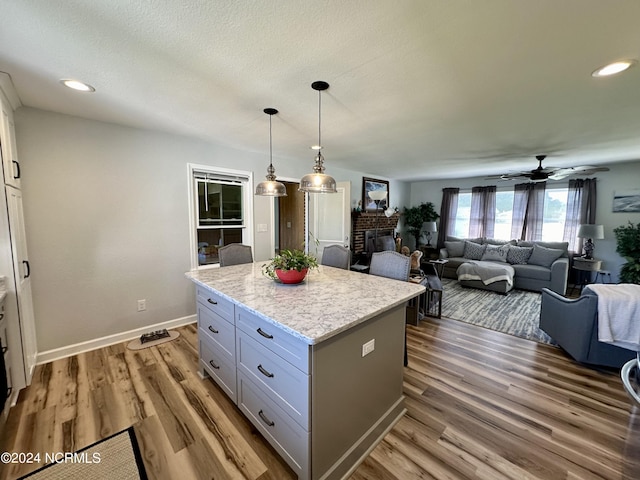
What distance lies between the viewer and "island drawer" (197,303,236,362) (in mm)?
1892

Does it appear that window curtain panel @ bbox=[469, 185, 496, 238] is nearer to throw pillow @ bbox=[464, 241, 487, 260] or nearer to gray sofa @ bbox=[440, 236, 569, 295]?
gray sofa @ bbox=[440, 236, 569, 295]

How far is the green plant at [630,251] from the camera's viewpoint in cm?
447

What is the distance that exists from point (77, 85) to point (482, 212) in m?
7.68

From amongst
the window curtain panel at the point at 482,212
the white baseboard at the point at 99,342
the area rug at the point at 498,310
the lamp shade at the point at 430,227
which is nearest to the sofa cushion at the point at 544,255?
the area rug at the point at 498,310

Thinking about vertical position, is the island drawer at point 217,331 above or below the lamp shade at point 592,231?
below

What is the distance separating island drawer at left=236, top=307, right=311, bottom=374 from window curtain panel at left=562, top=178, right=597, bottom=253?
6.83m

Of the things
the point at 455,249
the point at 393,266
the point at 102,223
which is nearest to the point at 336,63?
the point at 393,266

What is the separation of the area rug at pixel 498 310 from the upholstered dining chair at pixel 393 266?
1.70 metres

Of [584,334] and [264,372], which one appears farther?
[584,334]

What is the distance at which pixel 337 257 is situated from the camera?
3125 millimetres

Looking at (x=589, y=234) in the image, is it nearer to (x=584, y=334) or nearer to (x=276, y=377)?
(x=584, y=334)

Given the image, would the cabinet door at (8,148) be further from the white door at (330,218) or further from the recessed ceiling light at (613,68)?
the recessed ceiling light at (613,68)

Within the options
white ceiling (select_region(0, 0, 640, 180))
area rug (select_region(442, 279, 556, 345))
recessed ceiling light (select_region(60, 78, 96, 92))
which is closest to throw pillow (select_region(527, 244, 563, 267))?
area rug (select_region(442, 279, 556, 345))

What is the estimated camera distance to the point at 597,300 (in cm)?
236
